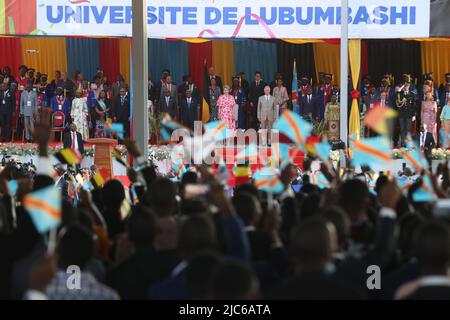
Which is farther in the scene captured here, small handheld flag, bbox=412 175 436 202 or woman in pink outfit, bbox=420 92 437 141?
woman in pink outfit, bbox=420 92 437 141

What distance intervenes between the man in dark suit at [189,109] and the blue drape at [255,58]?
288 cm

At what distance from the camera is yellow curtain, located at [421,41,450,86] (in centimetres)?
2381

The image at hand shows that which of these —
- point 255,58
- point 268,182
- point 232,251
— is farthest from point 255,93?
point 232,251

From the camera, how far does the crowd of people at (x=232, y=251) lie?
3998mm

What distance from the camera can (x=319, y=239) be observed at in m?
4.00

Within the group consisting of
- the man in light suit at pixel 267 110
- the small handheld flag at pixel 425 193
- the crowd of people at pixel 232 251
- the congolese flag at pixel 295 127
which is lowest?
the crowd of people at pixel 232 251

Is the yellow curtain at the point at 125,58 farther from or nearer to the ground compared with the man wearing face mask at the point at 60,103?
farther from the ground

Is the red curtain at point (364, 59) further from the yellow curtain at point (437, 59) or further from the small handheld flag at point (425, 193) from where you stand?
the small handheld flag at point (425, 193)

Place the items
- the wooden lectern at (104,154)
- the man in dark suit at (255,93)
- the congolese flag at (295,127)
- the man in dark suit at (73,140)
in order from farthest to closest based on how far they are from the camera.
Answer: the man in dark suit at (255,93) → the man in dark suit at (73,140) → the wooden lectern at (104,154) → the congolese flag at (295,127)

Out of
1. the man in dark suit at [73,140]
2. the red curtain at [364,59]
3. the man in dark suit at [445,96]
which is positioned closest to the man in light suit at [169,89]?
the man in dark suit at [73,140]

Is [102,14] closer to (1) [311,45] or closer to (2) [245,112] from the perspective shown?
(2) [245,112]

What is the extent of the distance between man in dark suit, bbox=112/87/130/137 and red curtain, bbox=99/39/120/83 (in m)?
3.33

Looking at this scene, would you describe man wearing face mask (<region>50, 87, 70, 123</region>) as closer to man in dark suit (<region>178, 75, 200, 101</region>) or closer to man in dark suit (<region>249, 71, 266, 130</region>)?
man in dark suit (<region>178, 75, 200, 101</region>)

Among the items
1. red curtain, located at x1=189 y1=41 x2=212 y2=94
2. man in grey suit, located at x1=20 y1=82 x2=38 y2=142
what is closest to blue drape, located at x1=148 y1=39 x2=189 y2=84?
red curtain, located at x1=189 y1=41 x2=212 y2=94
